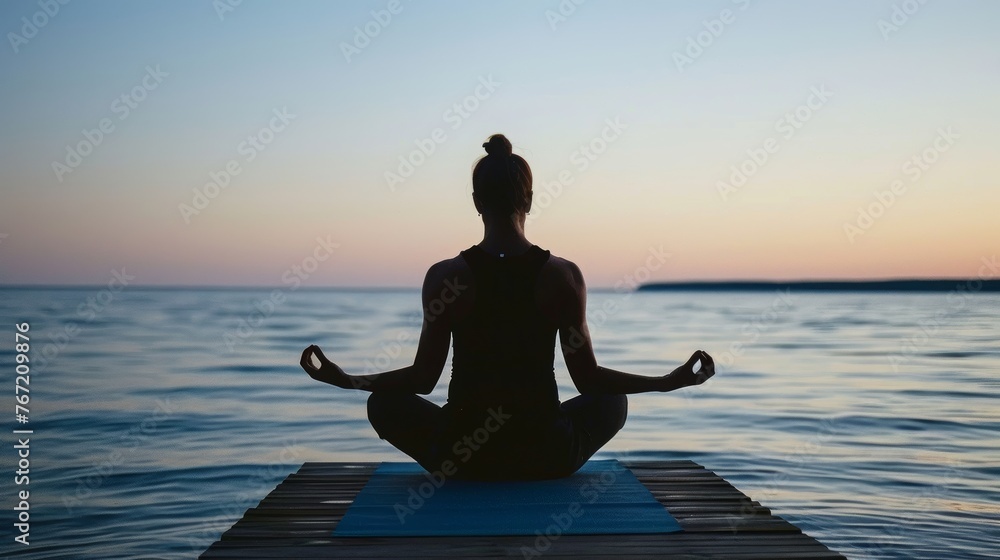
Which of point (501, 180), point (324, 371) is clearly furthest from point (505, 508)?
point (501, 180)

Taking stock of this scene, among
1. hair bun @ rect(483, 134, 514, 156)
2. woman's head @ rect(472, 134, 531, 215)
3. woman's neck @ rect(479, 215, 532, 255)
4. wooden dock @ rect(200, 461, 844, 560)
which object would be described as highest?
hair bun @ rect(483, 134, 514, 156)

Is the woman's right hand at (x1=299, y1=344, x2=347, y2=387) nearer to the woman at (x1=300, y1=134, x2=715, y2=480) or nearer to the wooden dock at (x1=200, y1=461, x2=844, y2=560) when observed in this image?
the woman at (x1=300, y1=134, x2=715, y2=480)

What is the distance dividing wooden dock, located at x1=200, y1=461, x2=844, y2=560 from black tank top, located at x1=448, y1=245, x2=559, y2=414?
0.73 metres

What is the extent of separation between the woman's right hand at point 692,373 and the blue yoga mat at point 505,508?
54 centimetres

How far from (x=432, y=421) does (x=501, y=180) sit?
1.17m

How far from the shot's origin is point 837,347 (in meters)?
24.0

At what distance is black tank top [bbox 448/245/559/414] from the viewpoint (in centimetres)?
419

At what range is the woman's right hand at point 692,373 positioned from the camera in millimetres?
3904

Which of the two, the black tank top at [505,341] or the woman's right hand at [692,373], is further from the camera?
the black tank top at [505,341]

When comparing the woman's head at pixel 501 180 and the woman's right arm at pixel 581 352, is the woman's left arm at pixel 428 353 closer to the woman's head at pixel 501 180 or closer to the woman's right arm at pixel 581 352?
the woman's head at pixel 501 180

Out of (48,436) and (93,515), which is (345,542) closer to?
(93,515)

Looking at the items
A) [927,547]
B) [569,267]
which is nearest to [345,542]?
[569,267]
